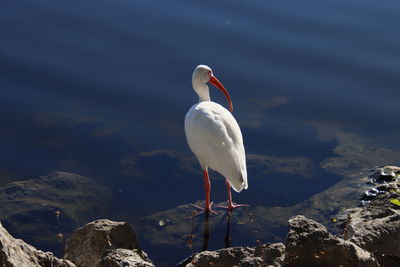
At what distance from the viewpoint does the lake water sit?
6.34m

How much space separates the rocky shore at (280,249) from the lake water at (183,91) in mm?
1206

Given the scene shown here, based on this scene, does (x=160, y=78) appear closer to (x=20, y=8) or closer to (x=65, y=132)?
(x=65, y=132)

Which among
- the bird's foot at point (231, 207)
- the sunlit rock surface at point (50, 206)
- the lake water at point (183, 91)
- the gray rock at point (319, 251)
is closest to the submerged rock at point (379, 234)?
the gray rock at point (319, 251)

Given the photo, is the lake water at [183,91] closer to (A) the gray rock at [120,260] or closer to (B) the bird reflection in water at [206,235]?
(B) the bird reflection in water at [206,235]

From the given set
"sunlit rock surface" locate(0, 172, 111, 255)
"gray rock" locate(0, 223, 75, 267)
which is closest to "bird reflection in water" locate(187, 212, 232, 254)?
"sunlit rock surface" locate(0, 172, 111, 255)

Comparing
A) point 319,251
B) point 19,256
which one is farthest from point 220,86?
point 19,256

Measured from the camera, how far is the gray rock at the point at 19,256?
9.70 ft

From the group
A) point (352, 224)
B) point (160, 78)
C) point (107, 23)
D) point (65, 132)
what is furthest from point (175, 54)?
point (352, 224)

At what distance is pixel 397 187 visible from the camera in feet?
18.9

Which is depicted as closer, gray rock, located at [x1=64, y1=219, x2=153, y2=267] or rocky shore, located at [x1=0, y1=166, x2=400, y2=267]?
rocky shore, located at [x1=0, y1=166, x2=400, y2=267]

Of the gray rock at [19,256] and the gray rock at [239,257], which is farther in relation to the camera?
the gray rock at [239,257]

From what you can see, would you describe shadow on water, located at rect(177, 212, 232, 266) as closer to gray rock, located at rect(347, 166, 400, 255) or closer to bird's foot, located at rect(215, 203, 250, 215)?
bird's foot, located at rect(215, 203, 250, 215)

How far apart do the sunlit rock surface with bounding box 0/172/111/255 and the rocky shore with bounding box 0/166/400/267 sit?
50.1 inches

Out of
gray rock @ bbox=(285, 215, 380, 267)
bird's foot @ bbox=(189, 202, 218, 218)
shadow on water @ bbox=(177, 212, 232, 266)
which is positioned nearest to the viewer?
gray rock @ bbox=(285, 215, 380, 267)
